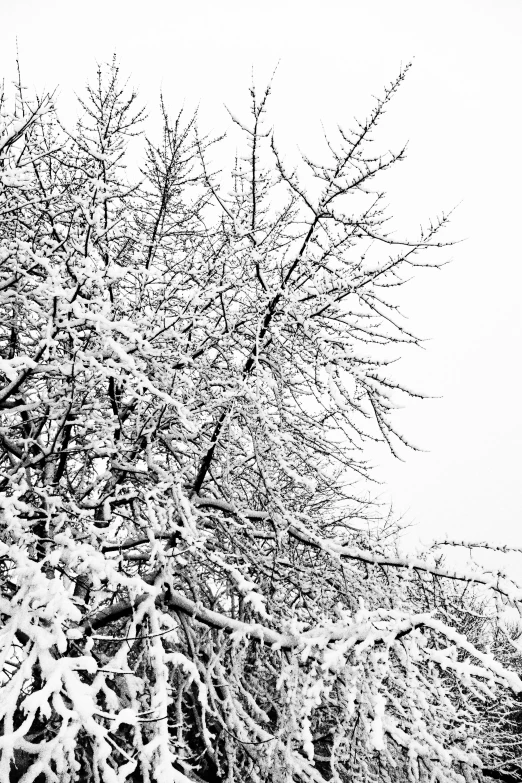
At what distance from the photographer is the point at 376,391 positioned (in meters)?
2.74

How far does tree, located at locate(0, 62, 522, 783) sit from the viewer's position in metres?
2.15

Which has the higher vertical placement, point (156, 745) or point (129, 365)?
point (129, 365)

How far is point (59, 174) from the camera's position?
4.88m

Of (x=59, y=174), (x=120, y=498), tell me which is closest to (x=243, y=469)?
(x=120, y=498)

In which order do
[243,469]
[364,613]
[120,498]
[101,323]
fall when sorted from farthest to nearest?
[243,469], [120,498], [101,323], [364,613]

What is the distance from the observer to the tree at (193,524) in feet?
7.06

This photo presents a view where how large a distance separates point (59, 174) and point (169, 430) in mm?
2712

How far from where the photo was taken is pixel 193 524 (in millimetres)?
2578

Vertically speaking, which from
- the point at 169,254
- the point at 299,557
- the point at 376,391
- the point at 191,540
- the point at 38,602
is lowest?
the point at 38,602

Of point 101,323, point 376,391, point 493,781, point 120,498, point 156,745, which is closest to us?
point 156,745

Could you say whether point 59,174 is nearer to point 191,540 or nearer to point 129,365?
point 129,365

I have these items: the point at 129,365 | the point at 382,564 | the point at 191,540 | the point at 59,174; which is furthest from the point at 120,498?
the point at 59,174

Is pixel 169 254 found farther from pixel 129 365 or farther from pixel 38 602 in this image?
pixel 38 602

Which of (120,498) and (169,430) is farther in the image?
(169,430)
